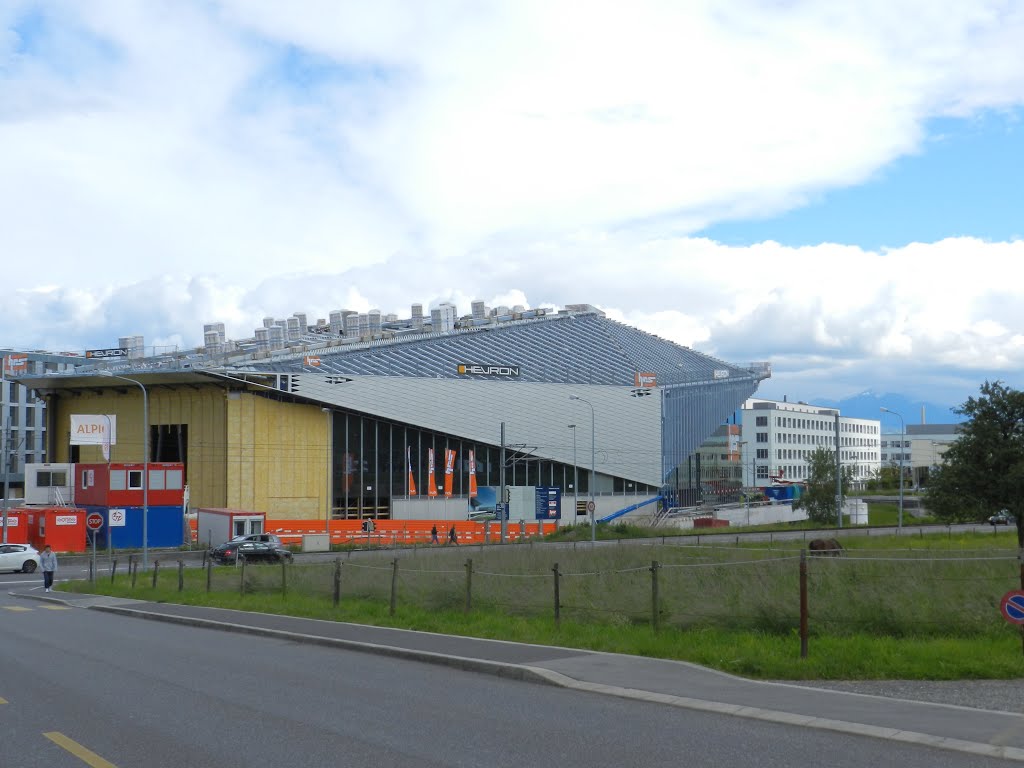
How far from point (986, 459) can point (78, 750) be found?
125 ft

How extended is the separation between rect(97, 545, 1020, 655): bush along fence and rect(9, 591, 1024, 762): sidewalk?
181 cm

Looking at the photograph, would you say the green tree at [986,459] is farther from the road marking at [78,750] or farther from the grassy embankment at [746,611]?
the road marking at [78,750]

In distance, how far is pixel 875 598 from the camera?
15.7 metres

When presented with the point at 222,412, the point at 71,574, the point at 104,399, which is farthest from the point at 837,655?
the point at 104,399

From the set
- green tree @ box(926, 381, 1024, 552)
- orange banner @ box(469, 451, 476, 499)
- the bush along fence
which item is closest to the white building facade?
orange banner @ box(469, 451, 476, 499)

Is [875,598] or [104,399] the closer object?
[875,598]

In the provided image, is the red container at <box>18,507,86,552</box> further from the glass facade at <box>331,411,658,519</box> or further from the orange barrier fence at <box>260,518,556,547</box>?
the glass facade at <box>331,411,658,519</box>

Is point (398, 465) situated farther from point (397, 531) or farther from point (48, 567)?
point (48, 567)

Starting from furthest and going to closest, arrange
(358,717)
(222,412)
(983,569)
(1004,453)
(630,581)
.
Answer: (222,412)
(1004,453)
(630,581)
(983,569)
(358,717)

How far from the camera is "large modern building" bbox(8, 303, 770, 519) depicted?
237 ft

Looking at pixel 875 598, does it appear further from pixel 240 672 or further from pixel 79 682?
pixel 79 682

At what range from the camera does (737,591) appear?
60.7 ft

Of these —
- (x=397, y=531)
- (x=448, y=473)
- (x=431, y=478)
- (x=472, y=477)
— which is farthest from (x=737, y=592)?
(x=431, y=478)

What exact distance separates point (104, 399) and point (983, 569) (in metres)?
72.2
